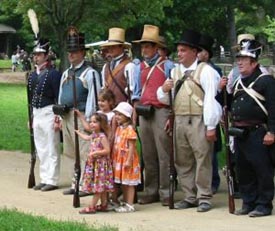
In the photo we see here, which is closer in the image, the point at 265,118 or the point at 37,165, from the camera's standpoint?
the point at 265,118

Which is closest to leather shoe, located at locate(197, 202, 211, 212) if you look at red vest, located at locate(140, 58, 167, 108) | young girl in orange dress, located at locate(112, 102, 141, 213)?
young girl in orange dress, located at locate(112, 102, 141, 213)

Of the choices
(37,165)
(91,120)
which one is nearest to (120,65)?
(91,120)

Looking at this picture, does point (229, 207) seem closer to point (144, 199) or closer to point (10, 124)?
point (144, 199)

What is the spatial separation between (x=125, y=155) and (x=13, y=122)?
11.8 m

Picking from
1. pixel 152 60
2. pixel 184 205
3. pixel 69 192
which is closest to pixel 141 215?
pixel 184 205

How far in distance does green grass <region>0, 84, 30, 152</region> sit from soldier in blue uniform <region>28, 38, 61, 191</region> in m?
4.13

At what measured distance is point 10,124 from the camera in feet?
64.8

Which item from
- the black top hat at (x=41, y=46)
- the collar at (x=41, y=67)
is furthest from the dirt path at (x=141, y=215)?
the black top hat at (x=41, y=46)

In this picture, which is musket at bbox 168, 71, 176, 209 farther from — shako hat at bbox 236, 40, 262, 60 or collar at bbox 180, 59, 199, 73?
shako hat at bbox 236, 40, 262, 60

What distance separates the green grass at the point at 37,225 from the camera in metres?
7.66

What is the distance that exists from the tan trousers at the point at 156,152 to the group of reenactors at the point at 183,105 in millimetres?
12

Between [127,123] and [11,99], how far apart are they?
21.6 meters

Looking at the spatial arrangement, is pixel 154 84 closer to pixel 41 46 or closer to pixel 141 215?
pixel 141 215

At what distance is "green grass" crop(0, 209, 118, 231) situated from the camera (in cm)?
766
